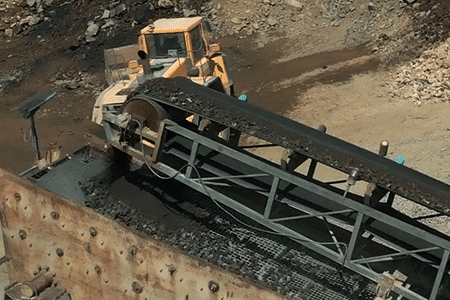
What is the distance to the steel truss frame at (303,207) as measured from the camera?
20.9 feet

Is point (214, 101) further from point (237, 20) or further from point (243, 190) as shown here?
point (237, 20)

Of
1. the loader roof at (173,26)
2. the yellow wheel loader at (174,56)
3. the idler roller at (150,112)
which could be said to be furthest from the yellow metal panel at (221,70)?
the idler roller at (150,112)

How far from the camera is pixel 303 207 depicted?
23.5 ft

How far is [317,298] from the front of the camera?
6562 millimetres

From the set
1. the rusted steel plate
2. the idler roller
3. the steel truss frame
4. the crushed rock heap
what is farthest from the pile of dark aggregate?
the crushed rock heap

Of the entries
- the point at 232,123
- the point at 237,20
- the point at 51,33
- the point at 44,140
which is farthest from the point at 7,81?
the point at 232,123

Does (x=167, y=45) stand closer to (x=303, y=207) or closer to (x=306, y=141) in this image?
(x=303, y=207)

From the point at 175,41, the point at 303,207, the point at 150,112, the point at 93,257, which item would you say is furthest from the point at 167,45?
the point at 93,257

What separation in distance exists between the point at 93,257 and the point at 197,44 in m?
7.72

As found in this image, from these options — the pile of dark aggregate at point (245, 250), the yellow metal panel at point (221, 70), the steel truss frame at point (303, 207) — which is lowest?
the yellow metal panel at point (221, 70)

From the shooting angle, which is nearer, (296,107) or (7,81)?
(296,107)

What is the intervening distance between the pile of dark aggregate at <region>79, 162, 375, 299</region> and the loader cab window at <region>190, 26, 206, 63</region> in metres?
6.07

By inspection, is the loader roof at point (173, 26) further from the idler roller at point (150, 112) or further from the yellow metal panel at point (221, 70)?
the idler roller at point (150, 112)

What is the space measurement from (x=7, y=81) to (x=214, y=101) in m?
12.4
